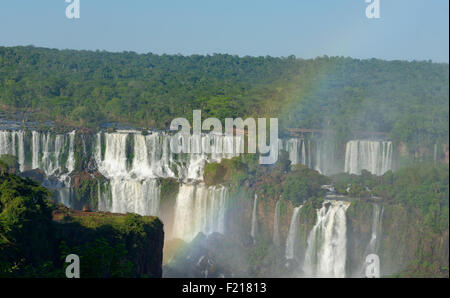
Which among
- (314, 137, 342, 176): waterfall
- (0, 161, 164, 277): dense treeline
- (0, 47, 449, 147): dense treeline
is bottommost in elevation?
(0, 161, 164, 277): dense treeline

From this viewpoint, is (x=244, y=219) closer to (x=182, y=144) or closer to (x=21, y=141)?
(x=182, y=144)

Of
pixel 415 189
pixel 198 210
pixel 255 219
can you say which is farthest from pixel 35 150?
pixel 415 189

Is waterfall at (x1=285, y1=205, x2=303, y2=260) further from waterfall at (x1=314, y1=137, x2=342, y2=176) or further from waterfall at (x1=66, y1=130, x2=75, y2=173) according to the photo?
waterfall at (x1=66, y1=130, x2=75, y2=173)

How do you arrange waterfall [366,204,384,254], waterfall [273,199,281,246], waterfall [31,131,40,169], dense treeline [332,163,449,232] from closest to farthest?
1. dense treeline [332,163,449,232]
2. waterfall [366,204,384,254]
3. waterfall [273,199,281,246]
4. waterfall [31,131,40,169]

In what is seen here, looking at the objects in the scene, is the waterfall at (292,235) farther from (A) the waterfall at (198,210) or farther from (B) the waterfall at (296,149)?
(B) the waterfall at (296,149)

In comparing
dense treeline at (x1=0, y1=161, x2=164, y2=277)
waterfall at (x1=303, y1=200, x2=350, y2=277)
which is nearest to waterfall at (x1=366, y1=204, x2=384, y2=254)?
waterfall at (x1=303, y1=200, x2=350, y2=277)

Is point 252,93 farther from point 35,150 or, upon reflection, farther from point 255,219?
point 255,219
